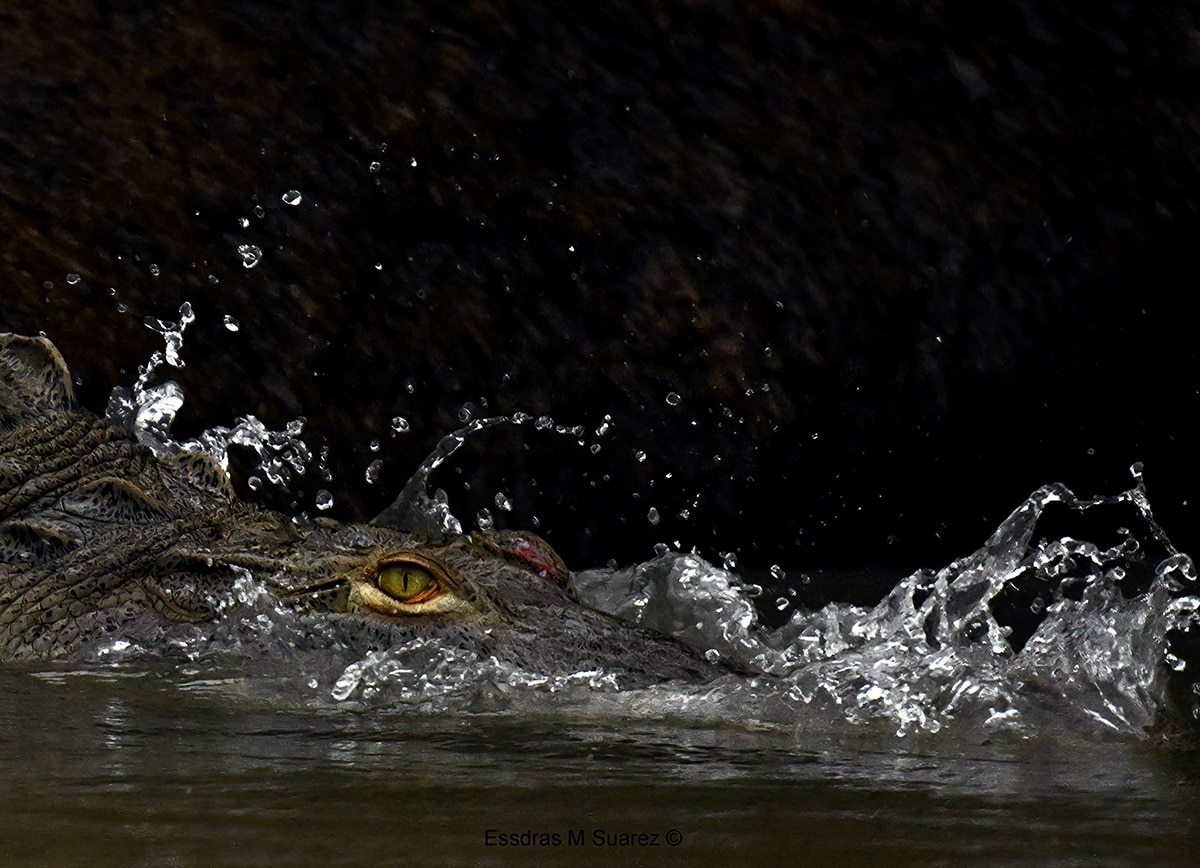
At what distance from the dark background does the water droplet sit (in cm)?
4

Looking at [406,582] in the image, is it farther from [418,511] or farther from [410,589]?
[418,511]

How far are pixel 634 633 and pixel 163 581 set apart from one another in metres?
1.23

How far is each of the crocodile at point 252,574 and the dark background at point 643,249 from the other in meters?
1.76

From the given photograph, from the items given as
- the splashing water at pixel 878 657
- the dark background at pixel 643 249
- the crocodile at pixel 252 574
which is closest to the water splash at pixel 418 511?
the splashing water at pixel 878 657

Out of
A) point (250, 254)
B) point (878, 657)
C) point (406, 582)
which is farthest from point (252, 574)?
point (250, 254)

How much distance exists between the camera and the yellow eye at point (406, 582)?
3701 mm

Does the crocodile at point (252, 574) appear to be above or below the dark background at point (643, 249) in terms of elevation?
below

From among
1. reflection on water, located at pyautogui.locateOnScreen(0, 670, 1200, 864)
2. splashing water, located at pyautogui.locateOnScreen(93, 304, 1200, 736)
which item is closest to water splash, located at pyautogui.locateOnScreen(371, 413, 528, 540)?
splashing water, located at pyautogui.locateOnScreen(93, 304, 1200, 736)

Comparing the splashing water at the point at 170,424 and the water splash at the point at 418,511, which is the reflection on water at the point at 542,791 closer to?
the water splash at the point at 418,511

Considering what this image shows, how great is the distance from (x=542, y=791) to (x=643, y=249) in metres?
3.87

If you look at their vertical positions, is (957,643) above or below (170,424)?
below

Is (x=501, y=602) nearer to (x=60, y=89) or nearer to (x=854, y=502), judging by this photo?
(x=854, y=502)

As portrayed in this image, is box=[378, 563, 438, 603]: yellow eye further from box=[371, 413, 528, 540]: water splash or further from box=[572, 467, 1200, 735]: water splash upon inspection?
box=[371, 413, 528, 540]: water splash

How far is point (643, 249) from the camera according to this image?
5.96 meters
